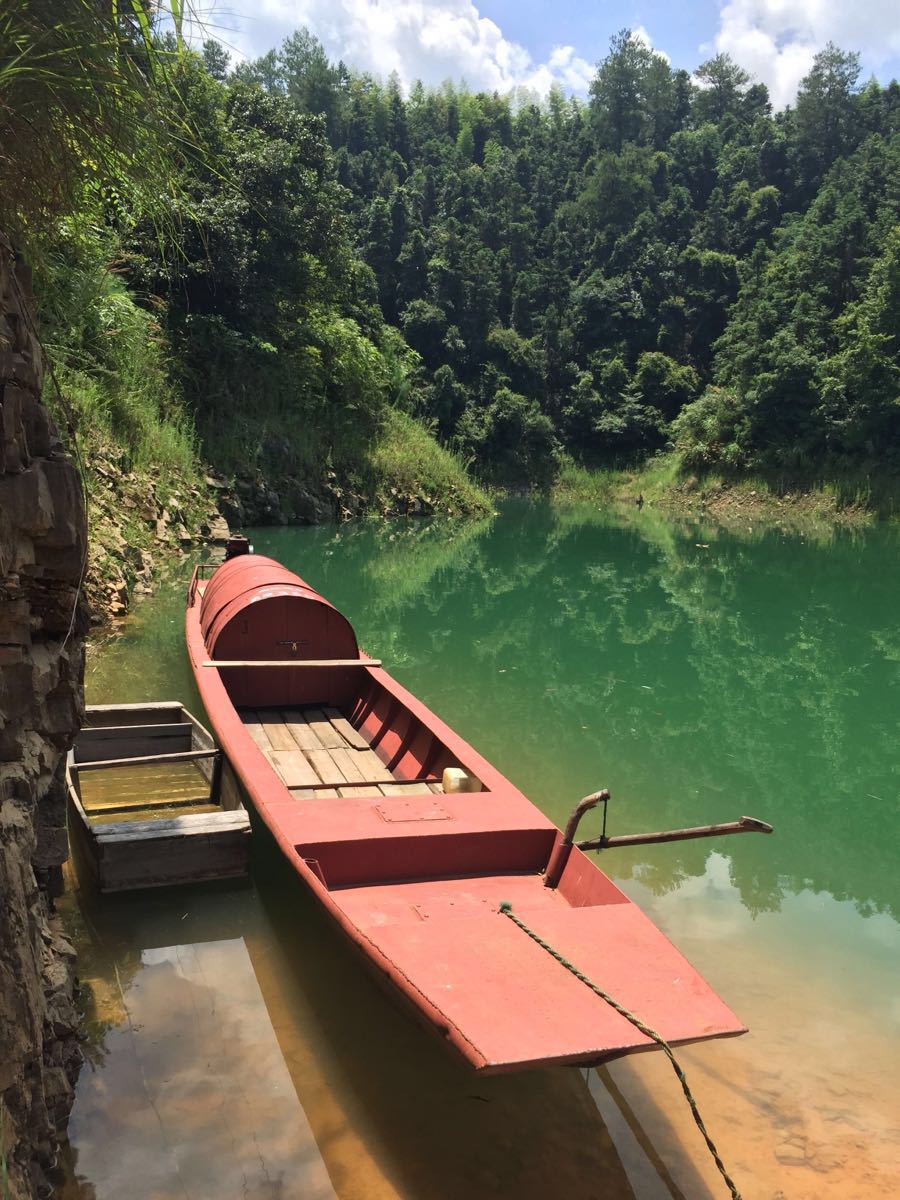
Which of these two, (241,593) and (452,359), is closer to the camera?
(241,593)

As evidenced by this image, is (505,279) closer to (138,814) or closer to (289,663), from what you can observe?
(289,663)

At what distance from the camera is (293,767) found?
17.3ft

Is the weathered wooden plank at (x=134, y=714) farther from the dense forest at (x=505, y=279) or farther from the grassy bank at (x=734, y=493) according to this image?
the grassy bank at (x=734, y=493)

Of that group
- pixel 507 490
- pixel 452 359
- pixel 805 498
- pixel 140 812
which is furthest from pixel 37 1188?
pixel 452 359

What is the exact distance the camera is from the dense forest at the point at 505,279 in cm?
1942

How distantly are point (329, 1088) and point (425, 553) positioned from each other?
48.5 ft

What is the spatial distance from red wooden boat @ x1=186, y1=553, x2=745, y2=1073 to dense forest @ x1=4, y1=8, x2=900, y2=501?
263 centimetres

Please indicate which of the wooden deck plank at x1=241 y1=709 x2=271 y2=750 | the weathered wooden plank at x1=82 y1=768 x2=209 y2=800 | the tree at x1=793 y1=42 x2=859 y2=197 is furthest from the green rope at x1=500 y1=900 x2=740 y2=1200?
the tree at x1=793 y1=42 x2=859 y2=197

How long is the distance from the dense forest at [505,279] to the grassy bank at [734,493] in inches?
28.1

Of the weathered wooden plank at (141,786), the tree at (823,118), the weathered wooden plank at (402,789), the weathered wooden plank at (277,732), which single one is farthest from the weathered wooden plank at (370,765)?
the tree at (823,118)

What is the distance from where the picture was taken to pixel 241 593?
6711 millimetres

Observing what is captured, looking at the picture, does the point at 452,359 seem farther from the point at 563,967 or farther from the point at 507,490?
the point at 563,967

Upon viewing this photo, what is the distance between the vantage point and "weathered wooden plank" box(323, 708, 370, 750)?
583 cm

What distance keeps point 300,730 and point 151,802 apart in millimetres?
1083
